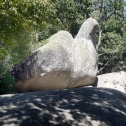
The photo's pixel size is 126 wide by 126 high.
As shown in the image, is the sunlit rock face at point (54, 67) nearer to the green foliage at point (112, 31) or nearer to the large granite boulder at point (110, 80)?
the large granite boulder at point (110, 80)

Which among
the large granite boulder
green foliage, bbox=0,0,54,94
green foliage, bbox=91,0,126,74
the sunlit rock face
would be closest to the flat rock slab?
green foliage, bbox=0,0,54,94

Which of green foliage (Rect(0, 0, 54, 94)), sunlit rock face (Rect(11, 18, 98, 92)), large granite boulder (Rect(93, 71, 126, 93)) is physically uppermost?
green foliage (Rect(0, 0, 54, 94))

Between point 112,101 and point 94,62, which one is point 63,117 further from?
point 94,62

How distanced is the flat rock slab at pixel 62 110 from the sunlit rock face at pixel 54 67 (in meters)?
5.85

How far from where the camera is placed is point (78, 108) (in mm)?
4918

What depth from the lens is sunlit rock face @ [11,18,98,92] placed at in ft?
38.3

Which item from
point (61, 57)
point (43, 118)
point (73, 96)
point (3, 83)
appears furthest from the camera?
point (61, 57)

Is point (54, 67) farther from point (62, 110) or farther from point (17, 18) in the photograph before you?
point (62, 110)

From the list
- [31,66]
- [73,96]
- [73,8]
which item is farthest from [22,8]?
[73,8]

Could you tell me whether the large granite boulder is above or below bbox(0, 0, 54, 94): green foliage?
below

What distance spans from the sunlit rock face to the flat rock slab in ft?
19.2

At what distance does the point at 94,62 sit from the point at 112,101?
9.36m

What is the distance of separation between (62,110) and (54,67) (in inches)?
281

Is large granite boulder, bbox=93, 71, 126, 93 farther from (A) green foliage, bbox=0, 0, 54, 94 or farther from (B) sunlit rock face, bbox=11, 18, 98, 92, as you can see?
(A) green foliage, bbox=0, 0, 54, 94
